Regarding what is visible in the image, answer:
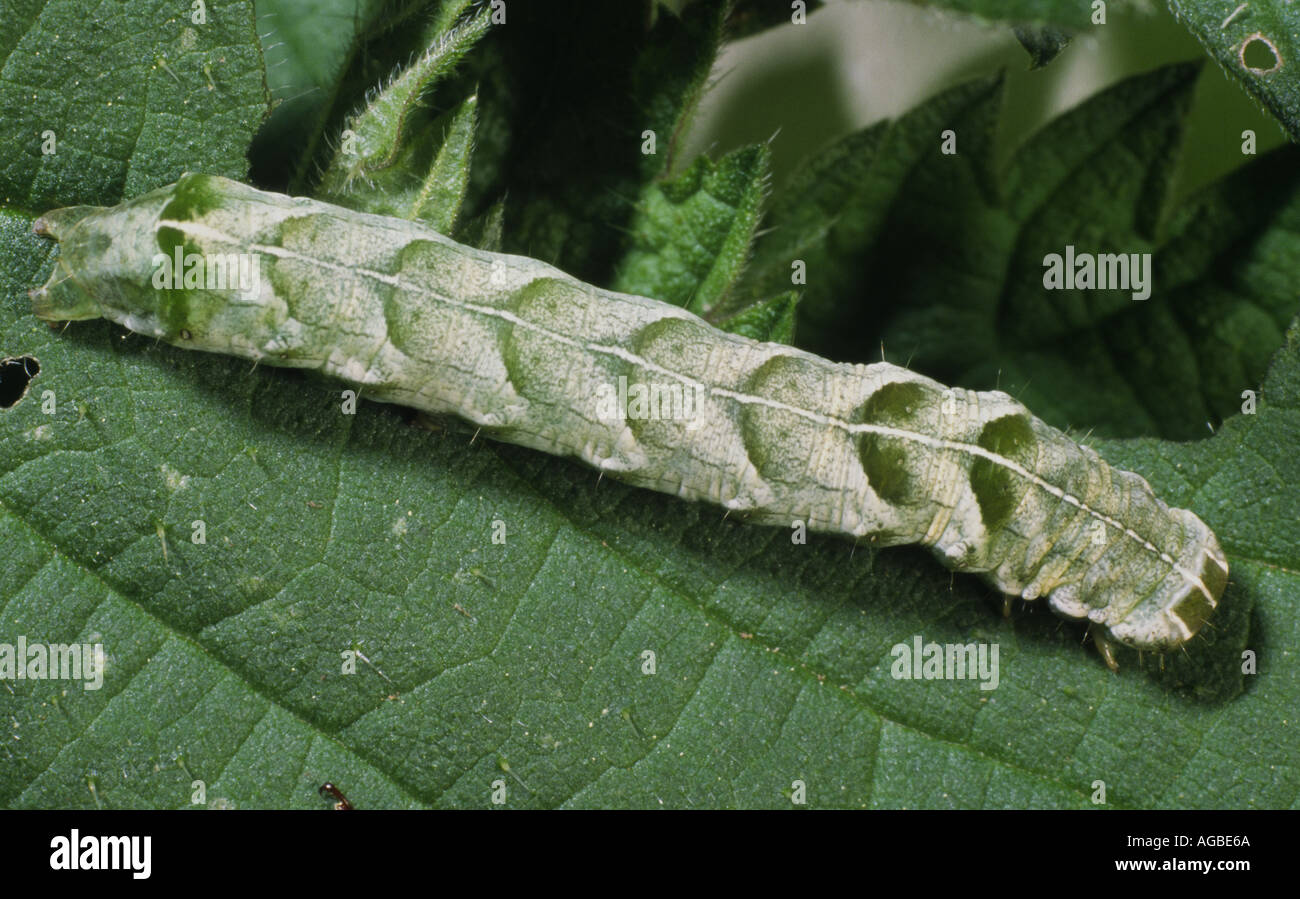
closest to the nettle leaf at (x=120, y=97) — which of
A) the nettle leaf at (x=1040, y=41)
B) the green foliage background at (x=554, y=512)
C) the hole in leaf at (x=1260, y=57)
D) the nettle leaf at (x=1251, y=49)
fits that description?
the green foliage background at (x=554, y=512)

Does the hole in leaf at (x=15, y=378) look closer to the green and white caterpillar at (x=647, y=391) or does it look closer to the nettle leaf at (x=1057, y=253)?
the green and white caterpillar at (x=647, y=391)

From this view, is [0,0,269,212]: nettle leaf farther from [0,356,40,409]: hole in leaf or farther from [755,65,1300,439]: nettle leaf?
[755,65,1300,439]: nettle leaf

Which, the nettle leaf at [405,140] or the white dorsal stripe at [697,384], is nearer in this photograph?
the nettle leaf at [405,140]

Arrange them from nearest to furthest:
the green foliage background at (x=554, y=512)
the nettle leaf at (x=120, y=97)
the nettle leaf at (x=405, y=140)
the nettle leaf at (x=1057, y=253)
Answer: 1. the nettle leaf at (x=405, y=140)
2. the nettle leaf at (x=120, y=97)
3. the green foliage background at (x=554, y=512)
4. the nettle leaf at (x=1057, y=253)

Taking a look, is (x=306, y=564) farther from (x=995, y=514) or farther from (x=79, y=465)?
(x=995, y=514)

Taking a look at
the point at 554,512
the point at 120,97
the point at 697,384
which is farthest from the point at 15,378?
the point at 697,384
